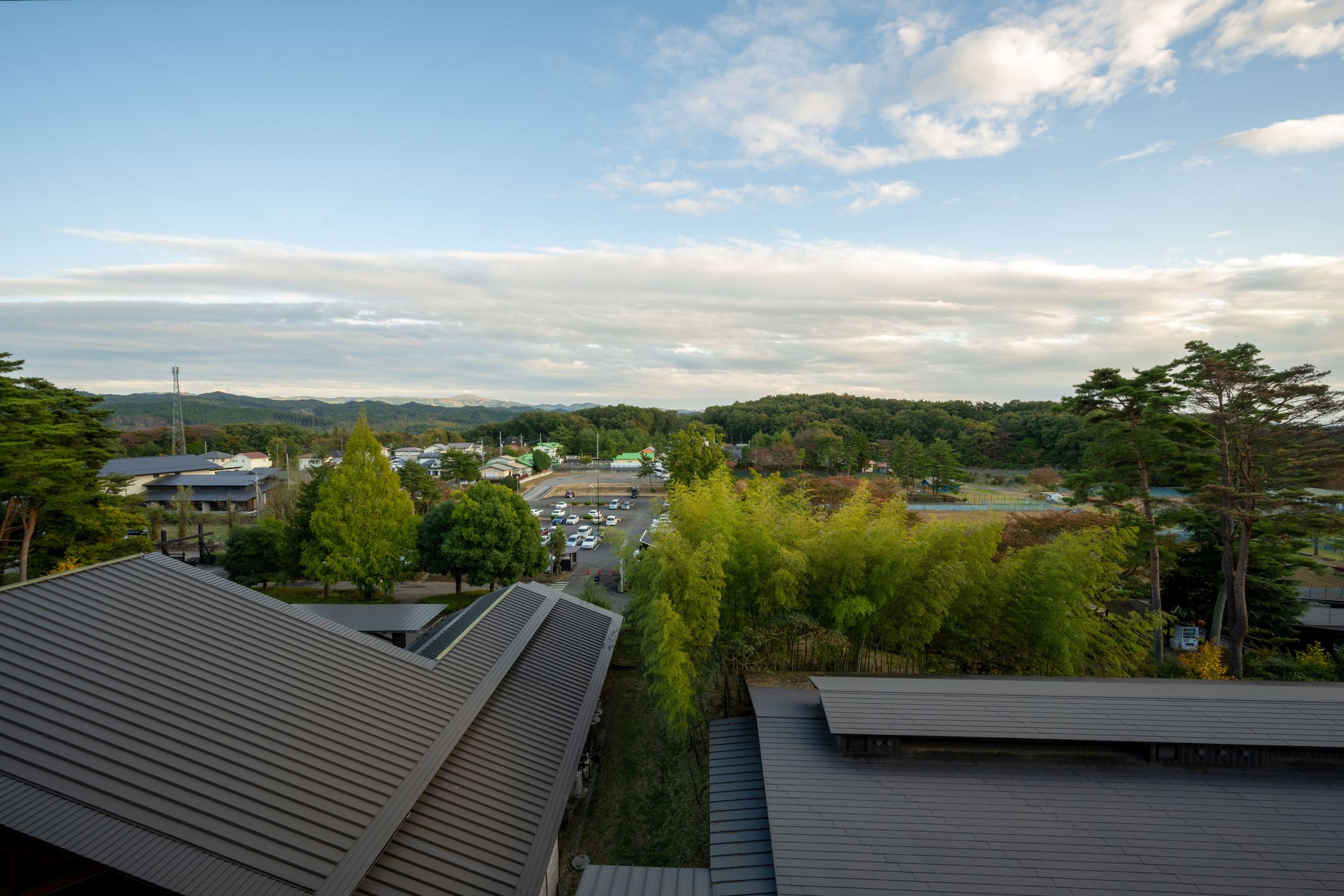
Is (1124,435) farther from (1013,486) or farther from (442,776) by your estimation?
(1013,486)

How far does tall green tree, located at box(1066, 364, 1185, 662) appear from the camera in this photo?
36.3 feet

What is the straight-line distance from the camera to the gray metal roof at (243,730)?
3.67 m

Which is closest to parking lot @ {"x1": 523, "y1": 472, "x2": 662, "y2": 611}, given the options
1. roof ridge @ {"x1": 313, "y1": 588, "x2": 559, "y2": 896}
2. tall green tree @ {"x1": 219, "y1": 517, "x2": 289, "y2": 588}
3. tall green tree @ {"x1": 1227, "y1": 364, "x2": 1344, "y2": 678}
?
roof ridge @ {"x1": 313, "y1": 588, "x2": 559, "y2": 896}

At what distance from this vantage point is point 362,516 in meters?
14.1

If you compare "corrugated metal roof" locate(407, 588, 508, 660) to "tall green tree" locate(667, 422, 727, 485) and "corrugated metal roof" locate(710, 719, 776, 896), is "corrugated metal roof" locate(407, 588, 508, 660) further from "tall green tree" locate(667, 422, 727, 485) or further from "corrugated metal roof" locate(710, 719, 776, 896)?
"tall green tree" locate(667, 422, 727, 485)

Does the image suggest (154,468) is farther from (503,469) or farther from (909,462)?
(909,462)

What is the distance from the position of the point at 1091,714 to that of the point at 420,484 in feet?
88.5

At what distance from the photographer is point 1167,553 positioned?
39.1ft

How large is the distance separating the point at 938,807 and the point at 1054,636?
423 centimetres

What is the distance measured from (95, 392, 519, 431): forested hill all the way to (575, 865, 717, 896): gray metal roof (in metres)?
93.5

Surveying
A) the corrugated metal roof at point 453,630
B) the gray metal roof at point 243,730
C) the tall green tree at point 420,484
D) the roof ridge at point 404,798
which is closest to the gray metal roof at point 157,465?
the tall green tree at point 420,484

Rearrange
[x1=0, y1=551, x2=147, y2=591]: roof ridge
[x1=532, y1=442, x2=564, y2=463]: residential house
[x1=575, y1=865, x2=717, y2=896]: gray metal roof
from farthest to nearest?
[x1=532, y1=442, x2=564, y2=463]: residential house → [x1=0, y1=551, x2=147, y2=591]: roof ridge → [x1=575, y1=865, x2=717, y2=896]: gray metal roof

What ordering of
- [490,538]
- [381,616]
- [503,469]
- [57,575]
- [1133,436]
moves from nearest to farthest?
[57,575], [1133,436], [381,616], [490,538], [503,469]

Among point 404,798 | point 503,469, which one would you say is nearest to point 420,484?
point 503,469
